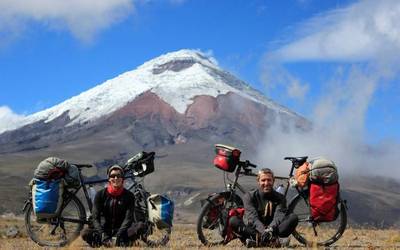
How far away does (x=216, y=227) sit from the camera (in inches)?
424

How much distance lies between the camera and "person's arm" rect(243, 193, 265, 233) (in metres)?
10.0

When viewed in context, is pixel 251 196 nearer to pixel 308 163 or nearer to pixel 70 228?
pixel 308 163

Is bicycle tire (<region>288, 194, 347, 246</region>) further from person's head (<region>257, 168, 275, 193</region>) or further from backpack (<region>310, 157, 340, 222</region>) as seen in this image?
person's head (<region>257, 168, 275, 193</region>)

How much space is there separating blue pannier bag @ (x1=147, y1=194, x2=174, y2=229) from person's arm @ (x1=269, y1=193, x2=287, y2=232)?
1.82 meters

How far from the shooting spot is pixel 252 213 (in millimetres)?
10117

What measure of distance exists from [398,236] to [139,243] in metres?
5.58

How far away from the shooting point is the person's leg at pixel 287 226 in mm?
9922

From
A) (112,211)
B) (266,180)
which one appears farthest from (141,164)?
(266,180)

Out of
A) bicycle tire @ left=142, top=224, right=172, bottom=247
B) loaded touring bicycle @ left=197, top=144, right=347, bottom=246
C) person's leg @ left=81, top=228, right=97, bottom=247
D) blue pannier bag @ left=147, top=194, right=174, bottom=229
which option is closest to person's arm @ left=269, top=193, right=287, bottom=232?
loaded touring bicycle @ left=197, top=144, right=347, bottom=246

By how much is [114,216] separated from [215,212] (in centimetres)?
179

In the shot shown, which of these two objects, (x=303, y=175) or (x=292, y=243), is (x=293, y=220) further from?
(x=292, y=243)

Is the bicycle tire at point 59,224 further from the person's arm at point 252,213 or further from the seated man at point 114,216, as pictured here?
the person's arm at point 252,213

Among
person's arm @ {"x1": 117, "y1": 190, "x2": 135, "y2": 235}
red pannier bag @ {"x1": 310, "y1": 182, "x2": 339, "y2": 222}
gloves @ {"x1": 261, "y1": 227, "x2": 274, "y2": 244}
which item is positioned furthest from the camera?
red pannier bag @ {"x1": 310, "y1": 182, "x2": 339, "y2": 222}

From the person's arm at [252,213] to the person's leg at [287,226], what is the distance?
0.29 metres
